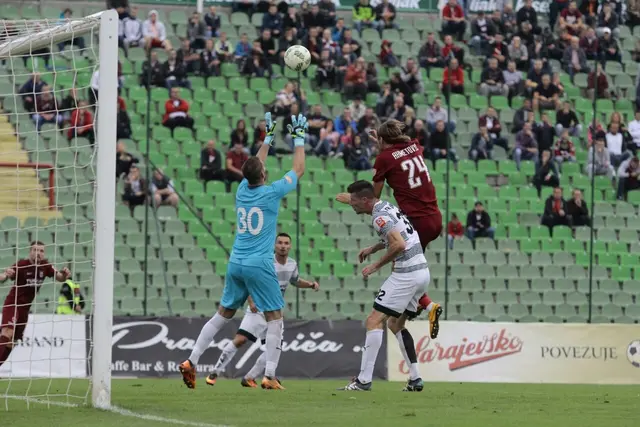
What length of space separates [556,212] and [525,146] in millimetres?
1978

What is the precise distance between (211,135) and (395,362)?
7.78 meters

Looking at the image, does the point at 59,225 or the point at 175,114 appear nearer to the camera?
the point at 59,225

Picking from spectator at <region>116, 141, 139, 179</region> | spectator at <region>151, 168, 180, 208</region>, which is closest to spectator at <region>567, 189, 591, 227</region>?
spectator at <region>151, 168, 180, 208</region>

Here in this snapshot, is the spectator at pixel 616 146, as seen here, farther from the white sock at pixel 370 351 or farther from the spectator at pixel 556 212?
the white sock at pixel 370 351

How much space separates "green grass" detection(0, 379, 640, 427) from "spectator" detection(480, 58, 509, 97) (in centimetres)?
1448

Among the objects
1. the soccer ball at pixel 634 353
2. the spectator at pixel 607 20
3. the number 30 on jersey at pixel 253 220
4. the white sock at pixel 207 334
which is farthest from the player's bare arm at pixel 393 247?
the spectator at pixel 607 20

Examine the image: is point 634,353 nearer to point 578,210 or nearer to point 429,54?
point 578,210

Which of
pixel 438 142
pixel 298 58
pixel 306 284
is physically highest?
pixel 298 58

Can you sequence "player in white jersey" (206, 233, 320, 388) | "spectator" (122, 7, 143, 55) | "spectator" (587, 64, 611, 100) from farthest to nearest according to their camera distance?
"spectator" (587, 64, 611, 100) → "spectator" (122, 7, 143, 55) → "player in white jersey" (206, 233, 320, 388)

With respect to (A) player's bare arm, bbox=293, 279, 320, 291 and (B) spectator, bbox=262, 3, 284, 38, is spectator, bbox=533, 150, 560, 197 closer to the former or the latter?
(B) spectator, bbox=262, 3, 284, 38

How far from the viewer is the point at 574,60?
1093 inches

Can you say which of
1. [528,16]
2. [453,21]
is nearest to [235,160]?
[453,21]

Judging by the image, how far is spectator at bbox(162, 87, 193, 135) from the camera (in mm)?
24328

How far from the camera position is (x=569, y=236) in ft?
76.5
